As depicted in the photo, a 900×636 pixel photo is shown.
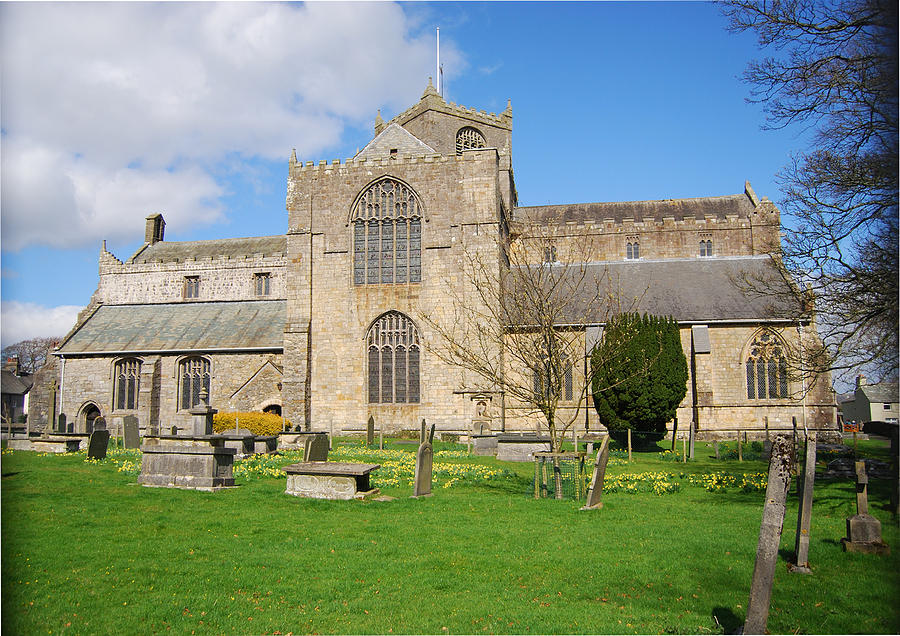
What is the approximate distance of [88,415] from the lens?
103 ft

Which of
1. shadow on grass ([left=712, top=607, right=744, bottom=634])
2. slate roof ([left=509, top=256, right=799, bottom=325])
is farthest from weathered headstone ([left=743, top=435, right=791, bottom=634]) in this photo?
slate roof ([left=509, top=256, right=799, bottom=325])

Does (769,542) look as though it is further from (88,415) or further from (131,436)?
(88,415)

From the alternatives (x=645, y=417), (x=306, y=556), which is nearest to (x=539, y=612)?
(x=306, y=556)

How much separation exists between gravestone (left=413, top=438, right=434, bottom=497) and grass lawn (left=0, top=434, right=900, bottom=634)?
14.0 inches

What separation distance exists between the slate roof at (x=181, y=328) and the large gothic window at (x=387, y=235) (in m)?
5.60

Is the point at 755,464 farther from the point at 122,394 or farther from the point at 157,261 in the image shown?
the point at 157,261

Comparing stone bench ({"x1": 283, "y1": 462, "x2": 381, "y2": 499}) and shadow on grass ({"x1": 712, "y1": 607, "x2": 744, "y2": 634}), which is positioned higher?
stone bench ({"x1": 283, "y1": 462, "x2": 381, "y2": 499})

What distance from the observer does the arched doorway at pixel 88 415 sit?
101 ft

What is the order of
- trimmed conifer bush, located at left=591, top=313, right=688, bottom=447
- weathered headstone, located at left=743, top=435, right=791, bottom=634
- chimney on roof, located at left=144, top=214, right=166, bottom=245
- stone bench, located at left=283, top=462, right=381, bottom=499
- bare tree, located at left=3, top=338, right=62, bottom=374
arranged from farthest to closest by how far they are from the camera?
bare tree, located at left=3, top=338, right=62, bottom=374 < chimney on roof, located at left=144, top=214, right=166, bottom=245 < trimmed conifer bush, located at left=591, top=313, right=688, bottom=447 < stone bench, located at left=283, top=462, right=381, bottom=499 < weathered headstone, located at left=743, top=435, right=791, bottom=634

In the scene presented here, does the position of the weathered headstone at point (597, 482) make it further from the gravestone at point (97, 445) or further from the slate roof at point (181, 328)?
the slate roof at point (181, 328)

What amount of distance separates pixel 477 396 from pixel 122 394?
17.1 metres

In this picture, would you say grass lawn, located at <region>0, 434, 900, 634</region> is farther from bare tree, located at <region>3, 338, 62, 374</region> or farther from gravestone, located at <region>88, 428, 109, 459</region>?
bare tree, located at <region>3, 338, 62, 374</region>

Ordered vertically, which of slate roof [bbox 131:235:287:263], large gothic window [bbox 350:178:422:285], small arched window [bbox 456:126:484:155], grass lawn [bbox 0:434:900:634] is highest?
small arched window [bbox 456:126:484:155]

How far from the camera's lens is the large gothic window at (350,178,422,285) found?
1113 inches
